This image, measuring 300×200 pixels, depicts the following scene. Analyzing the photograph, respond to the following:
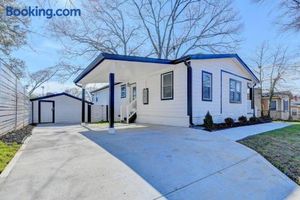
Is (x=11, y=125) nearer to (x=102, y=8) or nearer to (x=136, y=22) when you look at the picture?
(x=102, y=8)

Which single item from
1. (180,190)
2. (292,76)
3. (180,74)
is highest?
(292,76)

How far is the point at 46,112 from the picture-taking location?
18.1m

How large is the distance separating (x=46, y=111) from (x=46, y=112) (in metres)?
0.07

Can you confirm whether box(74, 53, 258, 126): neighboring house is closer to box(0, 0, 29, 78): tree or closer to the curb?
box(0, 0, 29, 78): tree

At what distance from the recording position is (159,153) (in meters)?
5.64

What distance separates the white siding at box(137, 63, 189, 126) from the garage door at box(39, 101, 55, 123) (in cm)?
718

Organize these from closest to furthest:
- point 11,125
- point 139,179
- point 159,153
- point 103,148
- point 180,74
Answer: point 139,179, point 159,153, point 103,148, point 11,125, point 180,74

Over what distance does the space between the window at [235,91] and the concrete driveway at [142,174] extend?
27.0 ft

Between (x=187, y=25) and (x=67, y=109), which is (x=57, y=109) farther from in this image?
(x=187, y=25)

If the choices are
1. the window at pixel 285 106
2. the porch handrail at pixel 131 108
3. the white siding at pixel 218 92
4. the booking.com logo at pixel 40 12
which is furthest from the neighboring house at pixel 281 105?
the booking.com logo at pixel 40 12

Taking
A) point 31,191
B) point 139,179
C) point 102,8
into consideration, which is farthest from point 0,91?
point 102,8

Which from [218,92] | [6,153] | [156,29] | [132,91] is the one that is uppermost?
[156,29]

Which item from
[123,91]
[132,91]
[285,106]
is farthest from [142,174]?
[285,106]

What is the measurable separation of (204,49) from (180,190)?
20296 millimetres
